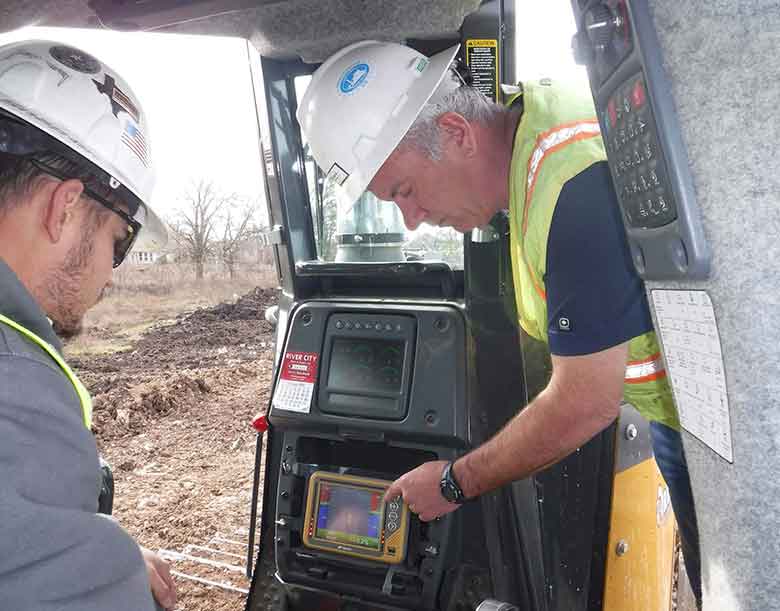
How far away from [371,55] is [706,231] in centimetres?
134

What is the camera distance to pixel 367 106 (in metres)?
1.73

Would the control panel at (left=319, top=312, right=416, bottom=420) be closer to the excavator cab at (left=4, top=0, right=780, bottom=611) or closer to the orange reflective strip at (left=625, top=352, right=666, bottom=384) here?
the excavator cab at (left=4, top=0, right=780, bottom=611)

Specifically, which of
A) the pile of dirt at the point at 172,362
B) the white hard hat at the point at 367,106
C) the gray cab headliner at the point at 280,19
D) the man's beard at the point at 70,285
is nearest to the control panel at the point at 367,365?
the white hard hat at the point at 367,106

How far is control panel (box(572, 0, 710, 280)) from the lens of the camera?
63 centimetres

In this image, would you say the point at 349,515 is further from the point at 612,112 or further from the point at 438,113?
the point at 612,112

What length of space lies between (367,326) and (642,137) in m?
1.54

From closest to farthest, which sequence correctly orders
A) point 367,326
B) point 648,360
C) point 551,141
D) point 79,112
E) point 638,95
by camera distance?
point 638,95 → point 79,112 → point 551,141 → point 648,360 → point 367,326

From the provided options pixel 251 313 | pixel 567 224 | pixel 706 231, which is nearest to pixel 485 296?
pixel 567 224

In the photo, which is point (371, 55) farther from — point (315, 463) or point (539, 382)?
point (315, 463)

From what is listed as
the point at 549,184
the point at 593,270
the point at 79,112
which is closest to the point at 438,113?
the point at 549,184

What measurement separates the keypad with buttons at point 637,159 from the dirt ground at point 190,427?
3585mm

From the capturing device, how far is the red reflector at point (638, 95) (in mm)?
655

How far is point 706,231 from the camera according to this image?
0.63 metres

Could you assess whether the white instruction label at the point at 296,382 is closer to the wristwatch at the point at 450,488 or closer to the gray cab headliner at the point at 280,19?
the wristwatch at the point at 450,488
